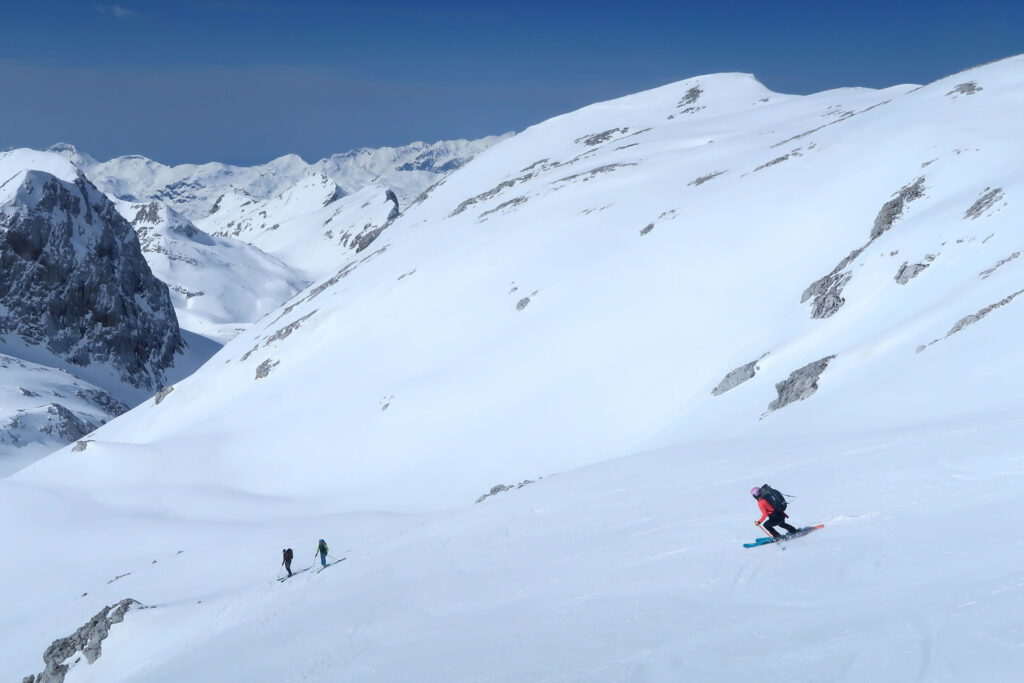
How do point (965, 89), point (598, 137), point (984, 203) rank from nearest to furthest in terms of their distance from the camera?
point (984, 203) → point (965, 89) → point (598, 137)

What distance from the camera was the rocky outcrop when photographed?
21.5 m

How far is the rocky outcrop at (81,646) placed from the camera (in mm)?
21531

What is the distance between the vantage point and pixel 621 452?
1089 inches

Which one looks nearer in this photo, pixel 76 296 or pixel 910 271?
pixel 910 271

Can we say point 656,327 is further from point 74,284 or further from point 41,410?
point 74,284

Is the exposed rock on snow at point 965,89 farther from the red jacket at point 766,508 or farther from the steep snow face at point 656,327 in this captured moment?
the red jacket at point 766,508

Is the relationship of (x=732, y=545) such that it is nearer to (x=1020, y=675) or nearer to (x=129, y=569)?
(x=1020, y=675)

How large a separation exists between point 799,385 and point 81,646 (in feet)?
72.9

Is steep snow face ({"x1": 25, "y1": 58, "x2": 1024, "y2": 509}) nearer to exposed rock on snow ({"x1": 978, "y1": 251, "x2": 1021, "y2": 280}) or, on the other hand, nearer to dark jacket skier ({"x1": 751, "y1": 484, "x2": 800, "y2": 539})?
exposed rock on snow ({"x1": 978, "y1": 251, "x2": 1021, "y2": 280})

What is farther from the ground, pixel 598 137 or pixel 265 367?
pixel 598 137

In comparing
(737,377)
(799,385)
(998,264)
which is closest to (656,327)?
(737,377)

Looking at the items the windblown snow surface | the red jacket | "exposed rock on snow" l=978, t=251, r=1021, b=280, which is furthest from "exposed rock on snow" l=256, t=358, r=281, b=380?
the red jacket

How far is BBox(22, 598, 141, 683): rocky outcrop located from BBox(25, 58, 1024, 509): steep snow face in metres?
11.1

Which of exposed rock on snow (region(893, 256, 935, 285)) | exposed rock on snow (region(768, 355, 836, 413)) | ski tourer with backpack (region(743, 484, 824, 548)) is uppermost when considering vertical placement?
exposed rock on snow (region(893, 256, 935, 285))
